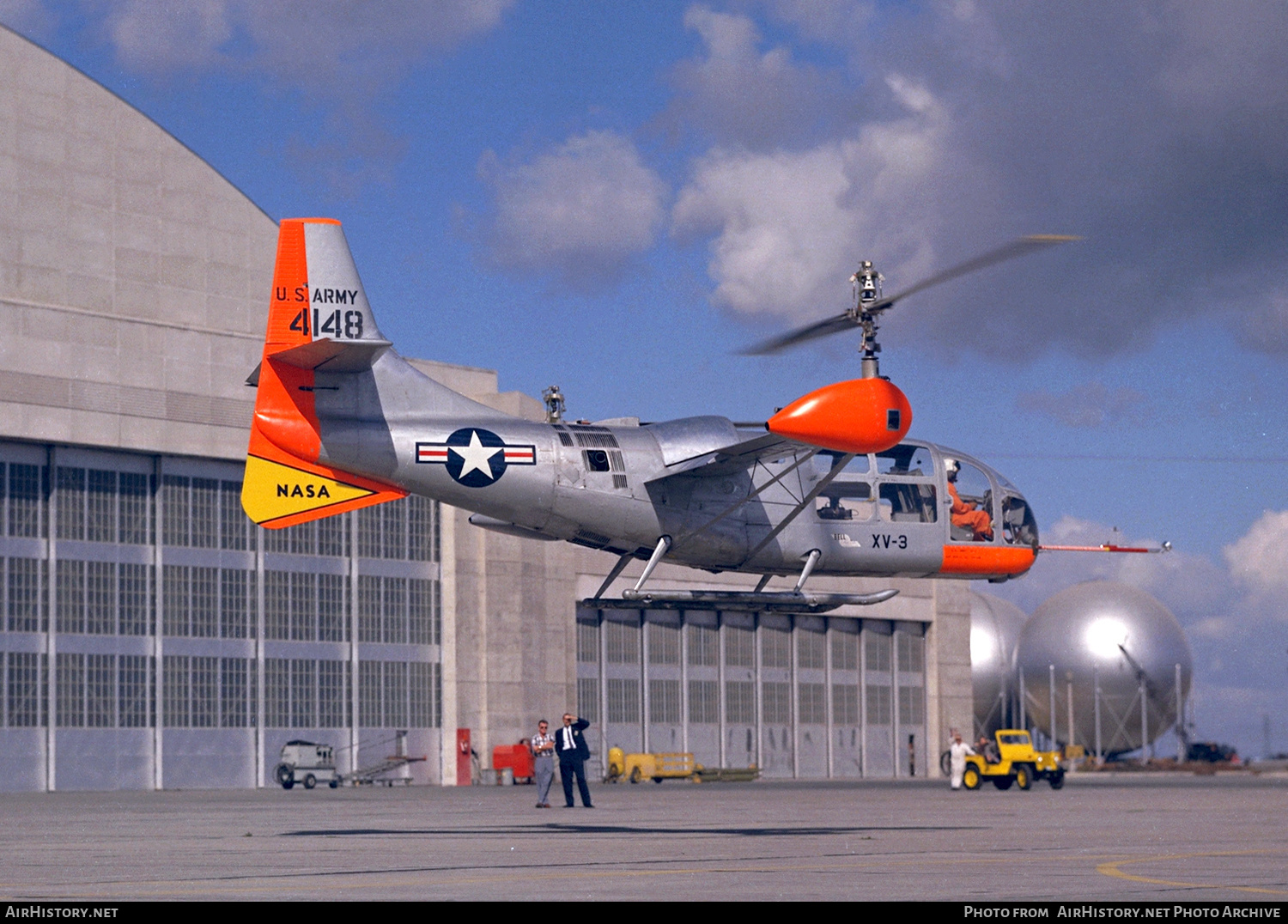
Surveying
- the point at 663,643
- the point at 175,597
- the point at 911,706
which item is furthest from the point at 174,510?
the point at 911,706

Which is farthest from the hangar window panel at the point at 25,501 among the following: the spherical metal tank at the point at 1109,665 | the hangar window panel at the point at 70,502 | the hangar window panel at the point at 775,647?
the spherical metal tank at the point at 1109,665

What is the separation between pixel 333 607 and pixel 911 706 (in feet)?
127

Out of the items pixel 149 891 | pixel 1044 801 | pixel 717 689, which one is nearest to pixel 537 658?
pixel 717 689

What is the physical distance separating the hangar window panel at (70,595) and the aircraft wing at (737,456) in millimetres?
37394

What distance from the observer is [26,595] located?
189 feet

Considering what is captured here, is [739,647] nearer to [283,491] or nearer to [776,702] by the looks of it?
[776,702]

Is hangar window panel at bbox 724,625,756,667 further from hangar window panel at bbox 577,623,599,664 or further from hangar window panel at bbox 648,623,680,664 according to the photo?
hangar window panel at bbox 577,623,599,664

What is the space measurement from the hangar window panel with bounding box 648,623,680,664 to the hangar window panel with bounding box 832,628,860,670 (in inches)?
463

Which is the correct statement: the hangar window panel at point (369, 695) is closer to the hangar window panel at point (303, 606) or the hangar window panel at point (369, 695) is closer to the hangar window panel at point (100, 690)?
the hangar window panel at point (303, 606)

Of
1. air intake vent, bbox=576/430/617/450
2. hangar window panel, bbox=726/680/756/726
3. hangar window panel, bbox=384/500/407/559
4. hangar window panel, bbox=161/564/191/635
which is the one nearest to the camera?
air intake vent, bbox=576/430/617/450

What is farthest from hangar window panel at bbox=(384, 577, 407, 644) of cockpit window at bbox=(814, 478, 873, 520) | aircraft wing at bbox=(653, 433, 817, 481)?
aircraft wing at bbox=(653, 433, 817, 481)

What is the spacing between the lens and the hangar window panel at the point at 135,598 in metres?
60.3

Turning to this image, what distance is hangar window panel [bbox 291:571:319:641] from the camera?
6525 cm

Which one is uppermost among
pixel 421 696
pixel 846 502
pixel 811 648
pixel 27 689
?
pixel 846 502
